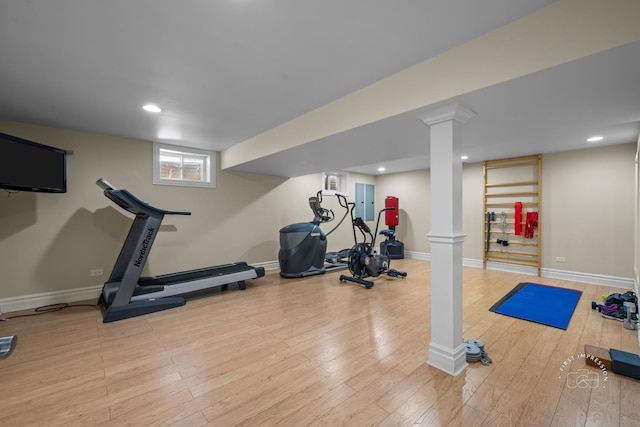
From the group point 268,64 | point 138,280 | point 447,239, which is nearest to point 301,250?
point 138,280

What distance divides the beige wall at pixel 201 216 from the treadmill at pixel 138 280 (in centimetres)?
53

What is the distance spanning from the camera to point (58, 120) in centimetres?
331

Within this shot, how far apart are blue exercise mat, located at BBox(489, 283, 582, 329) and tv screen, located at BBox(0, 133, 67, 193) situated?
554 centimetres

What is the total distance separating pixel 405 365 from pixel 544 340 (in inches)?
60.2

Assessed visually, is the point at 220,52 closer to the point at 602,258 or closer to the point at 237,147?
the point at 237,147

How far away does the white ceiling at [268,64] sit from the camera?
155 centimetres

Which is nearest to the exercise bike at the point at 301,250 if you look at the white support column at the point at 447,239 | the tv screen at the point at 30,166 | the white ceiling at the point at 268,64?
the white ceiling at the point at 268,64

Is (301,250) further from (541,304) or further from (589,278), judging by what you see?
(589,278)

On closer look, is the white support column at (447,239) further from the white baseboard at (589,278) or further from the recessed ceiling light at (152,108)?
the white baseboard at (589,278)

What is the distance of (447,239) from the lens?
6.81 ft

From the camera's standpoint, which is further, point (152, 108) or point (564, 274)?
point (564, 274)

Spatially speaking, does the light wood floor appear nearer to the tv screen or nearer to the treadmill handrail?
the treadmill handrail

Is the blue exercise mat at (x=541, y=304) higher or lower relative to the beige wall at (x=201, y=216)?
lower

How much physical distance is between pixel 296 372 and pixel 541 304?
11.5 feet
